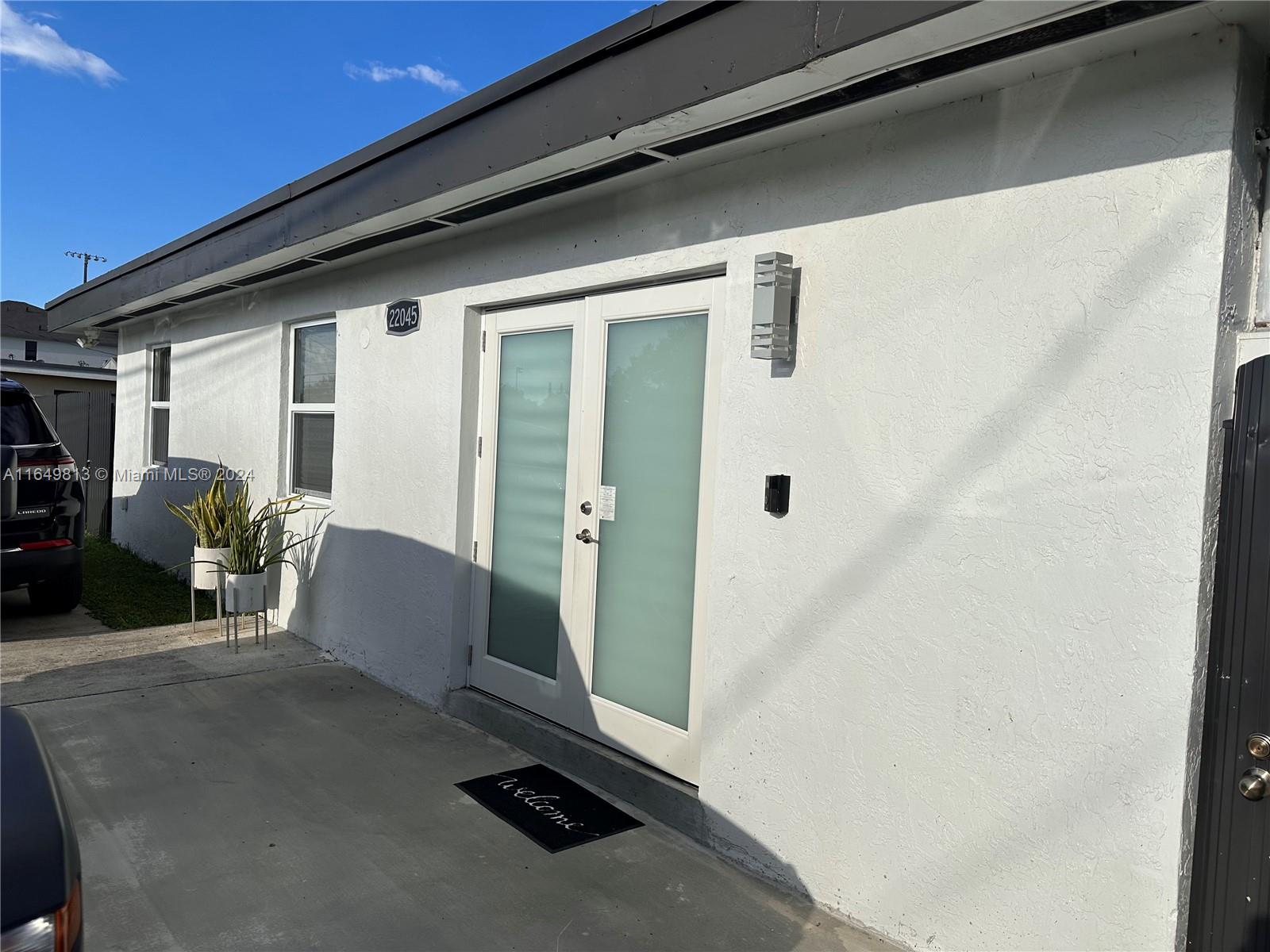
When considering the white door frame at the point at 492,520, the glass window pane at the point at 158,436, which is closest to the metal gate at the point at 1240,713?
the white door frame at the point at 492,520

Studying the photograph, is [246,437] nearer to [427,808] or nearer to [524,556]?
[524,556]

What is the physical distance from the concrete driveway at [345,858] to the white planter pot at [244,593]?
1.62 metres

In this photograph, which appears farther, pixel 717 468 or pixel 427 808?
pixel 427 808

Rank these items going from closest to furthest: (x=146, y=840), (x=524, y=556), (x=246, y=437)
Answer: (x=146, y=840)
(x=524, y=556)
(x=246, y=437)

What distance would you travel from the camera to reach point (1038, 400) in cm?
254

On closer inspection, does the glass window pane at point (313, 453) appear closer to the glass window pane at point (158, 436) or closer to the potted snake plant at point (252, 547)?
the potted snake plant at point (252, 547)

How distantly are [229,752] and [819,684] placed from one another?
3.07 m

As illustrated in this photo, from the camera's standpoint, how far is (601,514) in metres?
4.16

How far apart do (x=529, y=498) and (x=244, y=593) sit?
3.06 meters

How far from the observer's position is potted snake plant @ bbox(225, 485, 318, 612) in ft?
21.2

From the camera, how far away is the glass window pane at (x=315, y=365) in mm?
6605

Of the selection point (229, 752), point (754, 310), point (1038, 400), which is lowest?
point (229, 752)

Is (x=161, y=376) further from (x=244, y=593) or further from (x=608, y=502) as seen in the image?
(x=608, y=502)

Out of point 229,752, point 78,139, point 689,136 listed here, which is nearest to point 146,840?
point 229,752
